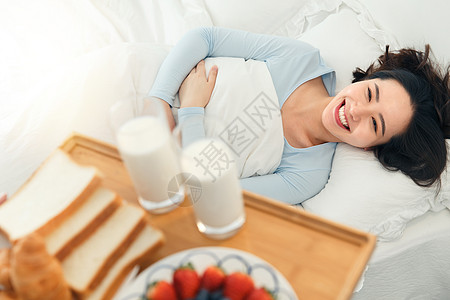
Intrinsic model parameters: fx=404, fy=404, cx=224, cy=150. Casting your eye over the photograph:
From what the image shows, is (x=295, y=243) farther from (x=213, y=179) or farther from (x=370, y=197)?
(x=370, y=197)

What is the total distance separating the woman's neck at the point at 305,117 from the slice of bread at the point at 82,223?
2.79 ft

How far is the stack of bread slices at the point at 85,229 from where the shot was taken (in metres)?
0.76

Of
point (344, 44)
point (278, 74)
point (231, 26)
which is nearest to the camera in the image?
point (278, 74)

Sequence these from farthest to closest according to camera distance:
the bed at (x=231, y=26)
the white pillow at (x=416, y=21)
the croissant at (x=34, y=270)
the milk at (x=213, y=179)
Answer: the white pillow at (x=416, y=21)
the bed at (x=231, y=26)
the milk at (x=213, y=179)
the croissant at (x=34, y=270)

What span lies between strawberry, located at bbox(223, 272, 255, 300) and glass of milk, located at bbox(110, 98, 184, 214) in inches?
10.2

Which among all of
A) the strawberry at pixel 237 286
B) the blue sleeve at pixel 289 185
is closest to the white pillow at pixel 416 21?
the blue sleeve at pixel 289 185

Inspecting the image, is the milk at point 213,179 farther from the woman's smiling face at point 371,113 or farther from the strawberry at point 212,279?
the woman's smiling face at point 371,113

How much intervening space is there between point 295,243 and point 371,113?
0.70 m

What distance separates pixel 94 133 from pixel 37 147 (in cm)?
18

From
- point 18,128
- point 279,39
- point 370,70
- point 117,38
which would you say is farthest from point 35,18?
point 370,70

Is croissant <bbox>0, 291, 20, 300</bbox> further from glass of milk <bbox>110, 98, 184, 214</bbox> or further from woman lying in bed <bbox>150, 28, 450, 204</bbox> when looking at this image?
woman lying in bed <bbox>150, 28, 450, 204</bbox>

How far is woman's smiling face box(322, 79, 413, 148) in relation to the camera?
4.38ft

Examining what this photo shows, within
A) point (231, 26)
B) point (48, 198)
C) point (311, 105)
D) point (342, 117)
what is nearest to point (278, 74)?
point (311, 105)

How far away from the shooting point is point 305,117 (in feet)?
5.03
